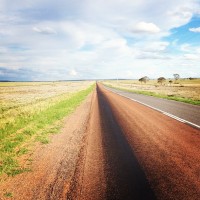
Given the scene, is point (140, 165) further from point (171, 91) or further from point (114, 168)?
point (171, 91)

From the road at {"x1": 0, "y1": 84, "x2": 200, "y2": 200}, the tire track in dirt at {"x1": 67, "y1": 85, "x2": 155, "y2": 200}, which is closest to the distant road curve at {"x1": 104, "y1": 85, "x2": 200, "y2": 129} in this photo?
the road at {"x1": 0, "y1": 84, "x2": 200, "y2": 200}

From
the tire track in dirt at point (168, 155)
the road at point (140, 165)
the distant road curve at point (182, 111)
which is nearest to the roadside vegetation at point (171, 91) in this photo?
the distant road curve at point (182, 111)

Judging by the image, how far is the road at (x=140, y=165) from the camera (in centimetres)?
456

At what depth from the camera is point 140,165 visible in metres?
5.91

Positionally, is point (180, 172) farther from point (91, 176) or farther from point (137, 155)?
point (91, 176)

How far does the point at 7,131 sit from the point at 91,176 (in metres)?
6.98

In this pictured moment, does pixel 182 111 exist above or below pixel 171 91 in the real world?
above

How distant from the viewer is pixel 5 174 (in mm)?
5836

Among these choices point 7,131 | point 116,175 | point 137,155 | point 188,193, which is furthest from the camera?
point 7,131

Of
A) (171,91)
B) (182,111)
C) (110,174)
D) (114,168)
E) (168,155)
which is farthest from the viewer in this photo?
(171,91)

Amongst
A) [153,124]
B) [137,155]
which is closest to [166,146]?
[137,155]

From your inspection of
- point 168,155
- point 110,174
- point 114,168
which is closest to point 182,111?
point 168,155

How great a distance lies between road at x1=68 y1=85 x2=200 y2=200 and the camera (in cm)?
456

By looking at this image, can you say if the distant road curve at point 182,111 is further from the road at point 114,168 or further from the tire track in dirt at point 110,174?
the tire track in dirt at point 110,174
